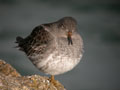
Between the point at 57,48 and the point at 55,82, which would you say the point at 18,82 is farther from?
the point at 55,82

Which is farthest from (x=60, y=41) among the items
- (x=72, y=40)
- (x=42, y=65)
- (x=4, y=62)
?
(x=4, y=62)

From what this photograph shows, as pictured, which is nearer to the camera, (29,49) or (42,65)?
(42,65)

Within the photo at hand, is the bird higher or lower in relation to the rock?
higher

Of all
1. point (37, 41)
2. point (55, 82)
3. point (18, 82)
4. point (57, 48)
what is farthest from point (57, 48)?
point (18, 82)

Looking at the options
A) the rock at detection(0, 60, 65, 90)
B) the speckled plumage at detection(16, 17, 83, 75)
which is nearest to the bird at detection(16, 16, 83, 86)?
the speckled plumage at detection(16, 17, 83, 75)

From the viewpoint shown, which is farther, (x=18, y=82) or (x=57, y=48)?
(x=57, y=48)

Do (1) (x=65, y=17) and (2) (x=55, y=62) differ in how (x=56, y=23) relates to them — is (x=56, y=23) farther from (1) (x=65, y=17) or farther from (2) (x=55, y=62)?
(2) (x=55, y=62)

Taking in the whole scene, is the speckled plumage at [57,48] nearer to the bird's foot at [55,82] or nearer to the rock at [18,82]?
the bird's foot at [55,82]

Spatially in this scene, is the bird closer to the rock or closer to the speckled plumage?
the speckled plumage
